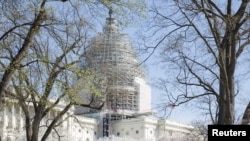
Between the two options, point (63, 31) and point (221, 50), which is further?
point (63, 31)

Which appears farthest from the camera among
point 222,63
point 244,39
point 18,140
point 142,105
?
point 142,105

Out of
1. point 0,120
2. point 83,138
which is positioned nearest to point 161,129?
point 83,138

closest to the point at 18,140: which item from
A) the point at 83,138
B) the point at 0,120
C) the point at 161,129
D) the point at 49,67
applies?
the point at 0,120

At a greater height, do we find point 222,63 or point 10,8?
point 10,8

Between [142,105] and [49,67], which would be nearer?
[49,67]

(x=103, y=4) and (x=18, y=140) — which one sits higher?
(x=103, y=4)

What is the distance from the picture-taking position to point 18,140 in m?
75.1

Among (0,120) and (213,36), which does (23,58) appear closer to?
(213,36)

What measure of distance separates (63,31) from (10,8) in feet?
8.38

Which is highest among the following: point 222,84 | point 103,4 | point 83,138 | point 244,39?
point 103,4

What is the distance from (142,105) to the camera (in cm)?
13500

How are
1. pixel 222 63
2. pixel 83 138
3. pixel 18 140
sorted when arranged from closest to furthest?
pixel 222 63 < pixel 18 140 < pixel 83 138

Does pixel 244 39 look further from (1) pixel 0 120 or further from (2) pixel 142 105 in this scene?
(2) pixel 142 105

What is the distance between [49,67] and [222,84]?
18.5 ft
